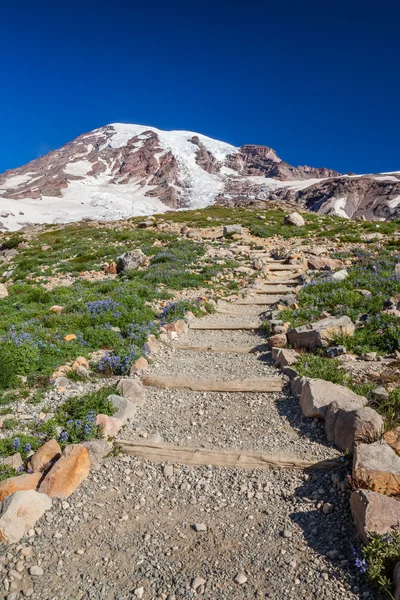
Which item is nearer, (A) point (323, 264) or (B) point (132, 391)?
(B) point (132, 391)

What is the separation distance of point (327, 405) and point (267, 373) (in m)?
1.99

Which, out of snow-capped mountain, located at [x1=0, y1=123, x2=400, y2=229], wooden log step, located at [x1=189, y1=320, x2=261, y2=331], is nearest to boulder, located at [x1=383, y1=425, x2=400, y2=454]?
wooden log step, located at [x1=189, y1=320, x2=261, y2=331]

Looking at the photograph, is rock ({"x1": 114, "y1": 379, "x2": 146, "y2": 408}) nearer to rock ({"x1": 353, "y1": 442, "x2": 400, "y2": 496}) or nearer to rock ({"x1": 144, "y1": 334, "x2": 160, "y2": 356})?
rock ({"x1": 144, "y1": 334, "x2": 160, "y2": 356})

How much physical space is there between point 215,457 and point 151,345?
408 centimetres

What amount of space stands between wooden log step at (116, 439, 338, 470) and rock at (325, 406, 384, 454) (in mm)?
339

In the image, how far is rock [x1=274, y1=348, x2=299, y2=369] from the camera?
7.32 metres

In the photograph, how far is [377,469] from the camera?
12.9ft

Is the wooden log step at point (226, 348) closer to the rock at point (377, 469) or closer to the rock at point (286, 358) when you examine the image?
the rock at point (286, 358)

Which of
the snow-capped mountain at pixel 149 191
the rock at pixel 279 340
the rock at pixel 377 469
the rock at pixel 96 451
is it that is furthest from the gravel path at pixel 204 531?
the snow-capped mountain at pixel 149 191

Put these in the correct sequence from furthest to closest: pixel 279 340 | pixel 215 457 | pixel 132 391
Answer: pixel 279 340, pixel 132 391, pixel 215 457

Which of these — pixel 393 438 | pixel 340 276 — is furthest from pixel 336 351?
pixel 340 276

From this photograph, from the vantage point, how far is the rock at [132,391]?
6.70 m

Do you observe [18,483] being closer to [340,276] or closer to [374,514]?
[374,514]

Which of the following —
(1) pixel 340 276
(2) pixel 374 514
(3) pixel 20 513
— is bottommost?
(3) pixel 20 513
